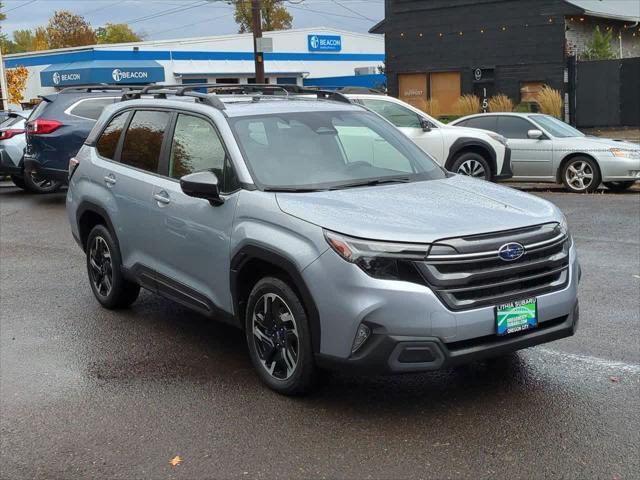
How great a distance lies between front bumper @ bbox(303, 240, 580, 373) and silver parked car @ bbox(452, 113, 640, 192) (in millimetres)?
10667

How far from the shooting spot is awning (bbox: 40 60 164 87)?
164 feet

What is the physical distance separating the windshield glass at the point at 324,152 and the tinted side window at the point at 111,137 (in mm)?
1807

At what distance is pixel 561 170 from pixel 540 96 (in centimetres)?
1219

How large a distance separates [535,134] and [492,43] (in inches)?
700

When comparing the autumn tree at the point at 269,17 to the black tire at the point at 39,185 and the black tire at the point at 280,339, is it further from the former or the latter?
the black tire at the point at 280,339

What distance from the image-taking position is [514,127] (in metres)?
15.2

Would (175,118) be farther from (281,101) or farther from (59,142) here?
(59,142)

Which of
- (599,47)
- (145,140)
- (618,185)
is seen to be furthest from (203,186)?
(599,47)

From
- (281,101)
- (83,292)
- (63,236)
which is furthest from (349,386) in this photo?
(63,236)

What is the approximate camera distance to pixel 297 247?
15.2ft

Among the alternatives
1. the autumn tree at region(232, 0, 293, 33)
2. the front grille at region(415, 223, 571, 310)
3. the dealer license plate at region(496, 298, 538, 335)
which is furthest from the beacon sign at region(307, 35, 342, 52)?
the dealer license plate at region(496, 298, 538, 335)

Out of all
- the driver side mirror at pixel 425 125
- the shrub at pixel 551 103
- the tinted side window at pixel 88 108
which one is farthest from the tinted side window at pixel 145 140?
the shrub at pixel 551 103

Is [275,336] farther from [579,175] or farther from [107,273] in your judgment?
[579,175]

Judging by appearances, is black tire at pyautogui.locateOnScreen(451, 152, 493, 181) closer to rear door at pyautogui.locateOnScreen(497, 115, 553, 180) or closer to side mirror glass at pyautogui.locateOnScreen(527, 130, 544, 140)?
side mirror glass at pyautogui.locateOnScreen(527, 130, 544, 140)
